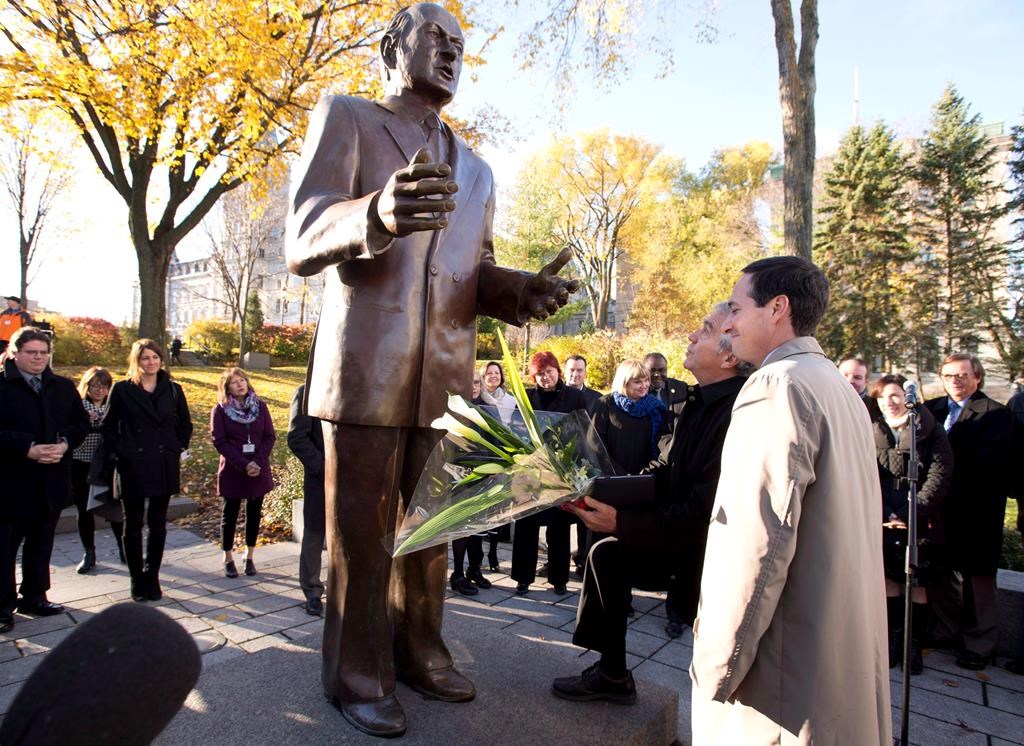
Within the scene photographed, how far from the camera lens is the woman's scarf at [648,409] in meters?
5.62

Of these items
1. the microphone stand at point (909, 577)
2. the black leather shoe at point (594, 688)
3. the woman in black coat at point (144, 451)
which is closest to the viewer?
the black leather shoe at point (594, 688)

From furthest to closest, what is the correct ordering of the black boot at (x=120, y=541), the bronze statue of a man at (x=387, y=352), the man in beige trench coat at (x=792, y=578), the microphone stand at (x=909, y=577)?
the black boot at (x=120, y=541), the microphone stand at (x=909, y=577), the bronze statue of a man at (x=387, y=352), the man in beige trench coat at (x=792, y=578)

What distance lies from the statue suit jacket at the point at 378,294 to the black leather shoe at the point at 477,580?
3.69 meters

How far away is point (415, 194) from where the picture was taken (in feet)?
6.30

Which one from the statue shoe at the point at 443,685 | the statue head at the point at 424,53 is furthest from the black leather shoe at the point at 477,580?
the statue head at the point at 424,53

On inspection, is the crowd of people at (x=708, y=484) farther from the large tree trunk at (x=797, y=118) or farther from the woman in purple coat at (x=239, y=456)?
the large tree trunk at (x=797, y=118)

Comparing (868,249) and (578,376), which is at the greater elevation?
(868,249)

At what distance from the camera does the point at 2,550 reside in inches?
180

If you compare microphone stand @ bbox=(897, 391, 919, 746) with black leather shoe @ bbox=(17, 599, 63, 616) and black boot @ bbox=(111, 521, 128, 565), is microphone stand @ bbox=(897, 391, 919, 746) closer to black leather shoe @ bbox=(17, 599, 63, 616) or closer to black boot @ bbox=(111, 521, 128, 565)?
black leather shoe @ bbox=(17, 599, 63, 616)

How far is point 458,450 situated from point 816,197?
30372 millimetres

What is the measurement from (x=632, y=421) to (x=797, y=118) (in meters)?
5.63

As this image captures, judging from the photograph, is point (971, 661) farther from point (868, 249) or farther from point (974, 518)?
point (868, 249)

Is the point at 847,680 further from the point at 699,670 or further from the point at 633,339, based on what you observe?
the point at 633,339

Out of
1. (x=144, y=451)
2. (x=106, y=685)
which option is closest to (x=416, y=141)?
(x=106, y=685)
